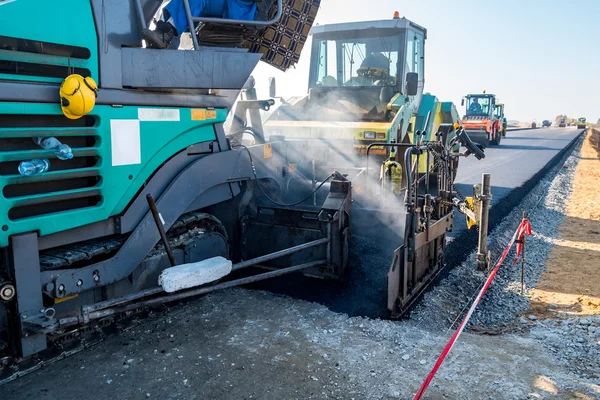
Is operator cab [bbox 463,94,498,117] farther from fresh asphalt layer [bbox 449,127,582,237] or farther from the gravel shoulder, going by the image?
the gravel shoulder

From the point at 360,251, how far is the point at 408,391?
197 cm

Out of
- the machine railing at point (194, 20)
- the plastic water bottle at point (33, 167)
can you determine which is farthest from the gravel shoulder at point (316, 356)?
the machine railing at point (194, 20)

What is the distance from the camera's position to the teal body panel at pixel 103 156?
3018 millimetres

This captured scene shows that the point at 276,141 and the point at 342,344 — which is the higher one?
the point at 276,141

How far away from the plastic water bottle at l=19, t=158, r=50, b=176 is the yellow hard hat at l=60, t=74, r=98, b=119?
318mm

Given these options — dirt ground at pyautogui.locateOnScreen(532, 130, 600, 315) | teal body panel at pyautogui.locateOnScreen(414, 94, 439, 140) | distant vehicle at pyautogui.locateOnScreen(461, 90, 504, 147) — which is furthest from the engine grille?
distant vehicle at pyautogui.locateOnScreen(461, 90, 504, 147)

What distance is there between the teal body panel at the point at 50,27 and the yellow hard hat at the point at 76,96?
0.45 ft

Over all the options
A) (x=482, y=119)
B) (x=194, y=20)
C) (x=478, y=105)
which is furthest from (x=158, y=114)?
(x=478, y=105)

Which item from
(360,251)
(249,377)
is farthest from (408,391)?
(360,251)

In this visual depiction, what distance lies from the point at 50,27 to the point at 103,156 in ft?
2.70

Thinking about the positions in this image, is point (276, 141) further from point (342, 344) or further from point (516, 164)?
point (516, 164)

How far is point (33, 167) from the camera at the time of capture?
304cm

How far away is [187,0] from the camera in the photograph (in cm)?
377

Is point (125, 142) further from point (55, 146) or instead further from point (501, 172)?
point (501, 172)
